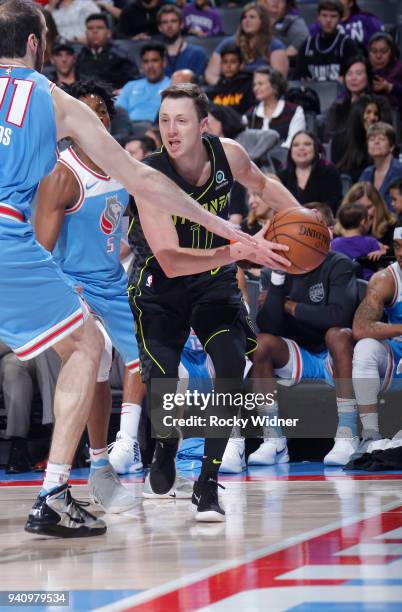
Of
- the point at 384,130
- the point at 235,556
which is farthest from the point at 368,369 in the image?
the point at 235,556

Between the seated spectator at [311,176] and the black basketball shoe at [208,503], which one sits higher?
the seated spectator at [311,176]

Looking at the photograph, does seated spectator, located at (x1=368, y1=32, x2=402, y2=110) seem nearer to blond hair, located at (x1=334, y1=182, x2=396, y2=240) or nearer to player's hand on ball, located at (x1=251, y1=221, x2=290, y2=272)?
blond hair, located at (x1=334, y1=182, x2=396, y2=240)

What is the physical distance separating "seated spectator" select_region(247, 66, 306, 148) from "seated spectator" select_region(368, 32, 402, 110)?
950 millimetres

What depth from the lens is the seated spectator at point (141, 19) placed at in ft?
42.1

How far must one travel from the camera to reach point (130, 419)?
679cm

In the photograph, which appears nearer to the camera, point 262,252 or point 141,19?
point 262,252

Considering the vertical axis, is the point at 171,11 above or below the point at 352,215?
above

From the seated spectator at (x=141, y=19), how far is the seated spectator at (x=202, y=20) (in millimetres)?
384

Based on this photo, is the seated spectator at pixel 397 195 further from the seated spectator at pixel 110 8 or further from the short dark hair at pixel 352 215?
the seated spectator at pixel 110 8

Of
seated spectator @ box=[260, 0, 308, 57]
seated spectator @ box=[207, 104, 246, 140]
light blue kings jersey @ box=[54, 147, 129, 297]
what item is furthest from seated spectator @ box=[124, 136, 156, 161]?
seated spectator @ box=[260, 0, 308, 57]

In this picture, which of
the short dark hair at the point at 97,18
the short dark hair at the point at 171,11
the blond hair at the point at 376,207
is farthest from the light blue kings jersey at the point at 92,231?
the short dark hair at the point at 97,18

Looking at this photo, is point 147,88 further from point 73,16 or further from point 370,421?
point 370,421

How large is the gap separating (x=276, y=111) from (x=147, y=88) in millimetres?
1904

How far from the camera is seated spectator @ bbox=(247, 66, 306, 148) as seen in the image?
33.1ft
